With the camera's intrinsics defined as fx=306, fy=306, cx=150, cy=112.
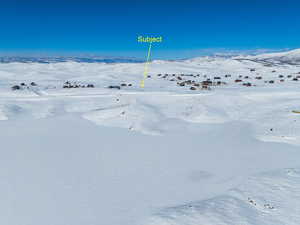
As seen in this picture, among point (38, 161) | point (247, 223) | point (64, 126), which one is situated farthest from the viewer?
point (64, 126)

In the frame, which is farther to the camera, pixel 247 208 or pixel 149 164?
pixel 149 164

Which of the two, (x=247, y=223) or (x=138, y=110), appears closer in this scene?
(x=247, y=223)

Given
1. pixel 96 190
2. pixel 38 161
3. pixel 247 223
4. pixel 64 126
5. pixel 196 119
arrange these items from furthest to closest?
1. pixel 196 119
2. pixel 64 126
3. pixel 38 161
4. pixel 96 190
5. pixel 247 223

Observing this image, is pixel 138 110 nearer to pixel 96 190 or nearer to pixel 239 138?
pixel 239 138

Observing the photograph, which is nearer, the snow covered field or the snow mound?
the snow mound

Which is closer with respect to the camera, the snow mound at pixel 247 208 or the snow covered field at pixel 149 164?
the snow mound at pixel 247 208

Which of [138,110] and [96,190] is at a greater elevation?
[138,110]

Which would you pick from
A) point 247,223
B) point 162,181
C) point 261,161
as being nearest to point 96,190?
point 162,181
